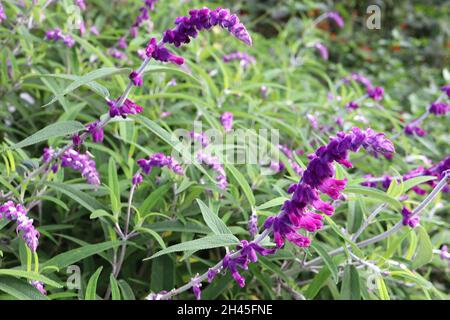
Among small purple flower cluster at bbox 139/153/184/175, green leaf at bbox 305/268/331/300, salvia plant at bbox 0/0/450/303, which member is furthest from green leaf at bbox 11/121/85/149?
green leaf at bbox 305/268/331/300

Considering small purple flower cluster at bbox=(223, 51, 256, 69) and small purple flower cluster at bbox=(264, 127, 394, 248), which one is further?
small purple flower cluster at bbox=(223, 51, 256, 69)

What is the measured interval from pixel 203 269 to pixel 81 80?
929 millimetres

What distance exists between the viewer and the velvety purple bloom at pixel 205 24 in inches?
54.5

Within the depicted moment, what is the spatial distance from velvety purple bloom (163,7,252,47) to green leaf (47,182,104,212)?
57 cm

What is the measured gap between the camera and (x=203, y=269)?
2.10 meters

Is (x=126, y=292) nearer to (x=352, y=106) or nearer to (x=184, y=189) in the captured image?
(x=184, y=189)

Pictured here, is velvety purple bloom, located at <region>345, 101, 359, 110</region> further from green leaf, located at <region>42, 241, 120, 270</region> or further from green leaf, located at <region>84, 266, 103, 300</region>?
green leaf, located at <region>84, 266, 103, 300</region>

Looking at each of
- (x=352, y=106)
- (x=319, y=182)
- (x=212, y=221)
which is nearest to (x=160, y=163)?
(x=212, y=221)

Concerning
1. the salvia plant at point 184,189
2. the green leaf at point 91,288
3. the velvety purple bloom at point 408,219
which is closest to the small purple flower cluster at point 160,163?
the salvia plant at point 184,189

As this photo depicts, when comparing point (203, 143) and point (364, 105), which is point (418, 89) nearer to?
point (364, 105)

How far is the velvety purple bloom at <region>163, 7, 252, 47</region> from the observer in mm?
1384

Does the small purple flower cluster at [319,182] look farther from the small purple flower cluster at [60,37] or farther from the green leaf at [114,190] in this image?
the small purple flower cluster at [60,37]

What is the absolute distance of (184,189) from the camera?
1.91m

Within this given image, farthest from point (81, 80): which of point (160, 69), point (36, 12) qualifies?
point (36, 12)
